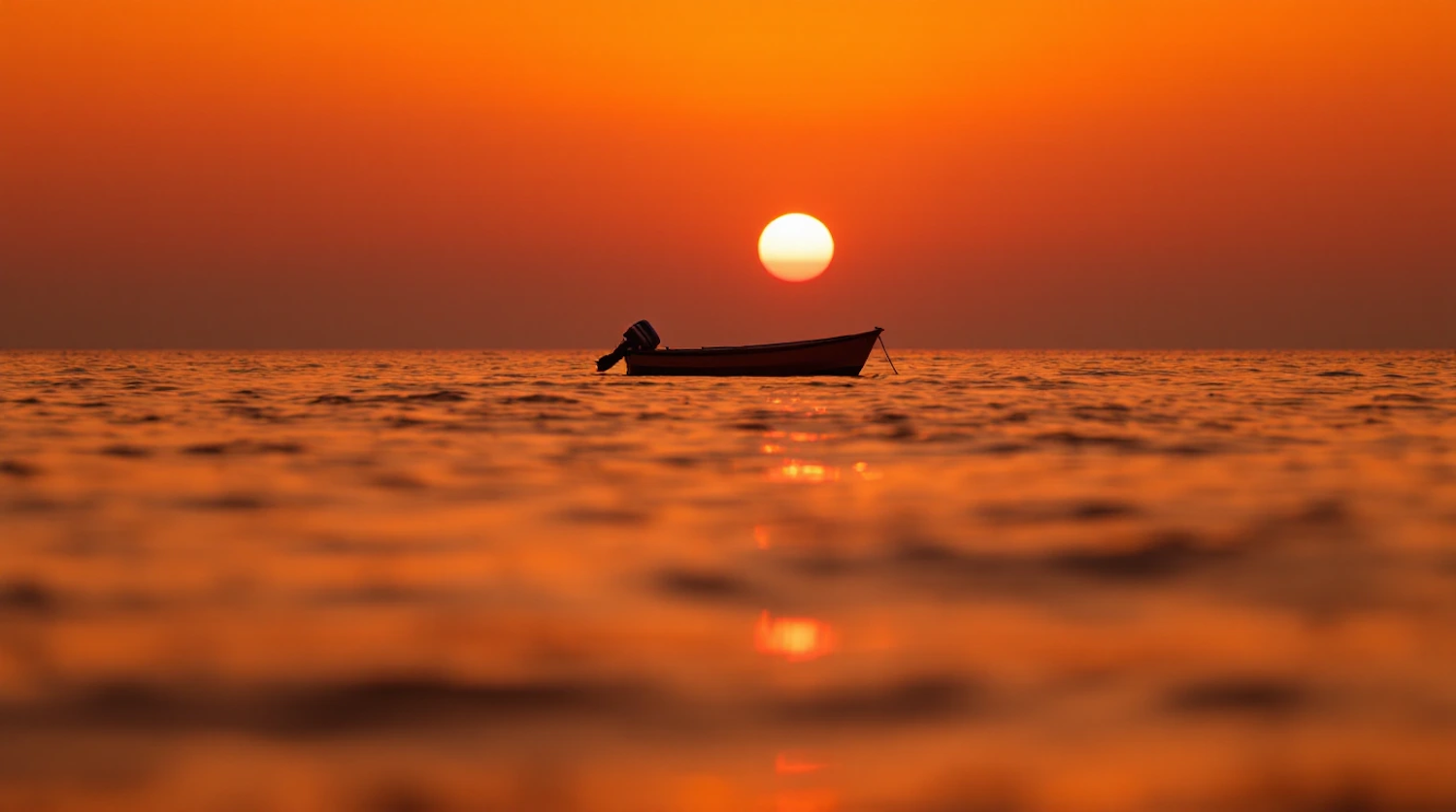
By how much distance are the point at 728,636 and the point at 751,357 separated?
50435 mm

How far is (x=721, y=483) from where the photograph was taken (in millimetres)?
16359

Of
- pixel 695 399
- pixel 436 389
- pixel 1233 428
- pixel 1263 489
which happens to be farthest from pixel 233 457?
pixel 436 389

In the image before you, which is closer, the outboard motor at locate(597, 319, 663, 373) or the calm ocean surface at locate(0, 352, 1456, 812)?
the calm ocean surface at locate(0, 352, 1456, 812)

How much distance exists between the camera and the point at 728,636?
7.89m

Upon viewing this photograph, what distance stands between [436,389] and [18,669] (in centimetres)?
4184

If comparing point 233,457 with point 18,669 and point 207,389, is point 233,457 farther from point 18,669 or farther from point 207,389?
point 207,389

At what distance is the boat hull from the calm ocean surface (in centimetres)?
3811

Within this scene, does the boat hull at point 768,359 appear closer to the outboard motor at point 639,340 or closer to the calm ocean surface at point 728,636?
the outboard motor at point 639,340

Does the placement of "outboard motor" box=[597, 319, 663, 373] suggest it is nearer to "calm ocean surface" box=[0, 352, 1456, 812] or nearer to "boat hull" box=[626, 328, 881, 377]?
"boat hull" box=[626, 328, 881, 377]

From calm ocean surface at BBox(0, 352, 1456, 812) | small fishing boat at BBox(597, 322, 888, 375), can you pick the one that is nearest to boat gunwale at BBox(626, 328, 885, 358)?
small fishing boat at BBox(597, 322, 888, 375)

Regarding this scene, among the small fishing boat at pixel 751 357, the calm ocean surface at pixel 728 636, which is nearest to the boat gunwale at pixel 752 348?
the small fishing boat at pixel 751 357

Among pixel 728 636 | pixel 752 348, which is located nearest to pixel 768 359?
pixel 752 348

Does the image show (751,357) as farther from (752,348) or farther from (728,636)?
(728,636)

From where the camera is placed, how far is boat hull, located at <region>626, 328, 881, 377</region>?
56.4m
